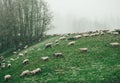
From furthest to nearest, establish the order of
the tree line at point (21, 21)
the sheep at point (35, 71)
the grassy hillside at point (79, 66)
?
the tree line at point (21, 21) < the sheep at point (35, 71) < the grassy hillside at point (79, 66)

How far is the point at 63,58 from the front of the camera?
1046 inches

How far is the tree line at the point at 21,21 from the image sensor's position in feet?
193

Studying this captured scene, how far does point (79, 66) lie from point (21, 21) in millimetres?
41953

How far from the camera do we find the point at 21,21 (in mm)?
63156

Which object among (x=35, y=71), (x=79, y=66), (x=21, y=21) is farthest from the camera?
(x=21, y=21)

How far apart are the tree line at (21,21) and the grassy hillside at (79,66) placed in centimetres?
2997

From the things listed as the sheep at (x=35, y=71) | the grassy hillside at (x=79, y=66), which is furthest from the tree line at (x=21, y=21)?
the sheep at (x=35, y=71)

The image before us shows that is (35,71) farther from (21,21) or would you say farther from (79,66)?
(21,21)

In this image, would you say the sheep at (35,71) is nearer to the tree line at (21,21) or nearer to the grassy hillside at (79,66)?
the grassy hillside at (79,66)

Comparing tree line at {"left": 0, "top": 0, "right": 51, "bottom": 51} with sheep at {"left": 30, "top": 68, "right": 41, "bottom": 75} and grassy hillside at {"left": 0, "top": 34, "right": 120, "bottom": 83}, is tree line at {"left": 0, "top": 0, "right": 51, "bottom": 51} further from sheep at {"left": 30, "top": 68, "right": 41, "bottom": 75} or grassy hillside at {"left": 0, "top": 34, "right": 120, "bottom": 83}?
sheep at {"left": 30, "top": 68, "right": 41, "bottom": 75}

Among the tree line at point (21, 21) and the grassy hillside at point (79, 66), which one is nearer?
the grassy hillside at point (79, 66)

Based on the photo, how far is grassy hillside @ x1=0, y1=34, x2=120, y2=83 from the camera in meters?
20.7

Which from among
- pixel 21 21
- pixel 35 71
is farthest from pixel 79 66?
pixel 21 21

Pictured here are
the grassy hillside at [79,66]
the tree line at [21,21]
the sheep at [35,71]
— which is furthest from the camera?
the tree line at [21,21]
